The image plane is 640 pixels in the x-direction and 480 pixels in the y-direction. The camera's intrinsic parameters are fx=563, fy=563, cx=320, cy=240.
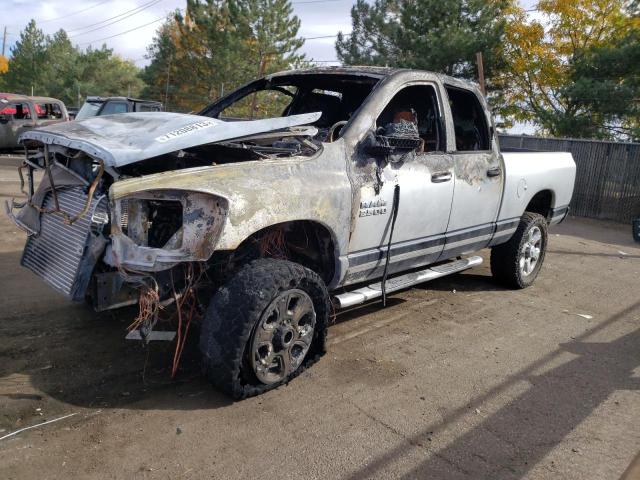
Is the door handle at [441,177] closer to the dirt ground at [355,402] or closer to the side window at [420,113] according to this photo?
the side window at [420,113]

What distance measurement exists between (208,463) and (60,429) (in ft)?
2.90

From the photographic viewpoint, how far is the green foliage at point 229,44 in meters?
32.4

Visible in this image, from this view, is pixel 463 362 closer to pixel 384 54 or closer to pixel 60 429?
pixel 60 429

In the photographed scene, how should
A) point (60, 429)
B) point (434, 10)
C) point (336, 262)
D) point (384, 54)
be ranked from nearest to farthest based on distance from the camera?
point (60, 429) → point (336, 262) → point (434, 10) → point (384, 54)

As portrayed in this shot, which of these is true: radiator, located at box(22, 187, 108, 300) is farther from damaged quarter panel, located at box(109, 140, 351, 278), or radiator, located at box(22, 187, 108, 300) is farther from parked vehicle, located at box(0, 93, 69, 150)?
parked vehicle, located at box(0, 93, 69, 150)

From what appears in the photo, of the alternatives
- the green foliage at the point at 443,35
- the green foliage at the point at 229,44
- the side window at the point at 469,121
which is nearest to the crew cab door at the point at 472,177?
the side window at the point at 469,121

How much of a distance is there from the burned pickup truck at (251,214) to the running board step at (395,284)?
19 millimetres

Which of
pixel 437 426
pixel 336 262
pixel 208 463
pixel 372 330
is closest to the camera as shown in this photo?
pixel 208 463

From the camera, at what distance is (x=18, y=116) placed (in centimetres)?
1692

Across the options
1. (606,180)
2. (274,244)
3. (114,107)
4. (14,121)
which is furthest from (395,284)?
(14,121)

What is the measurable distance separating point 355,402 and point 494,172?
274 cm

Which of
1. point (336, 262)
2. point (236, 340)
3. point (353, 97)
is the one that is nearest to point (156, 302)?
point (236, 340)

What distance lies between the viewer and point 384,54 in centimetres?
2559

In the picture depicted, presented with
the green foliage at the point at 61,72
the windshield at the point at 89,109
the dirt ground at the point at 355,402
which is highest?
the green foliage at the point at 61,72
